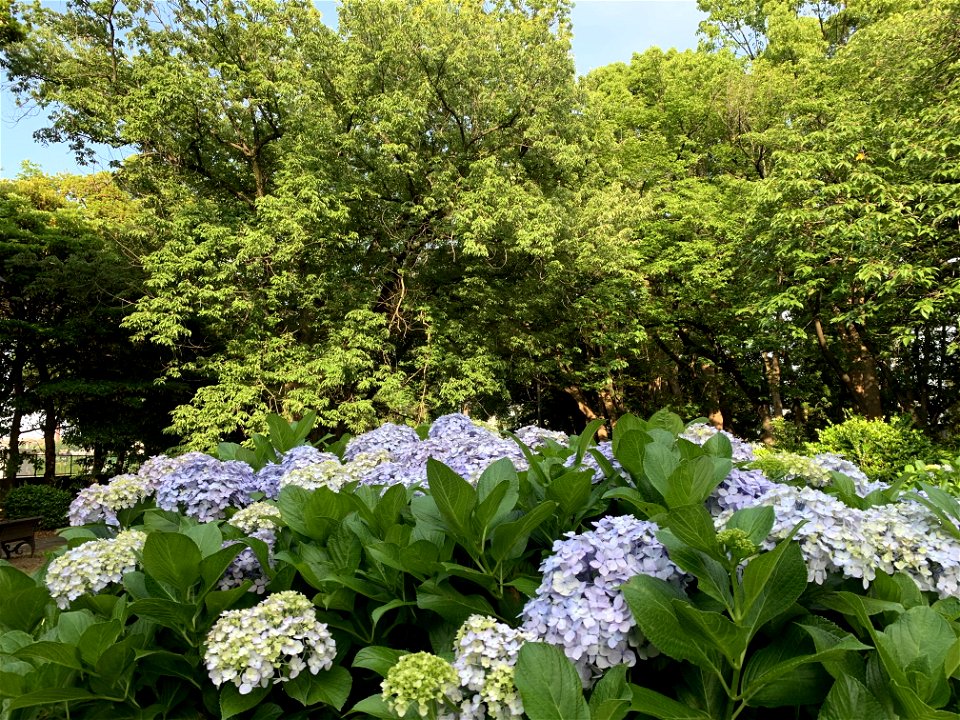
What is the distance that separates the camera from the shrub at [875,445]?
7102 millimetres

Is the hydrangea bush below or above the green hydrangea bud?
below

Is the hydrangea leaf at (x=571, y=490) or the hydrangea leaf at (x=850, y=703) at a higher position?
the hydrangea leaf at (x=571, y=490)

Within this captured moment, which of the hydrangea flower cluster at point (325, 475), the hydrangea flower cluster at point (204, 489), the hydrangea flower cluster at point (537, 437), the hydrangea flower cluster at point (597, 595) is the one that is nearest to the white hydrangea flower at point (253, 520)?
the hydrangea flower cluster at point (325, 475)

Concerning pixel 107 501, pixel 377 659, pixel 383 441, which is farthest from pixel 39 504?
pixel 377 659

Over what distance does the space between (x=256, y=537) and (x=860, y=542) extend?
1.38 metres

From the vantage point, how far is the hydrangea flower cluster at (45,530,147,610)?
1.50 meters

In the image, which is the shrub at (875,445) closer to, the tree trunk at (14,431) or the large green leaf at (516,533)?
the large green leaf at (516,533)

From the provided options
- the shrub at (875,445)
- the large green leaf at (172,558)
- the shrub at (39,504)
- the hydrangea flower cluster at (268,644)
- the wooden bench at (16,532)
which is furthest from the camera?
the shrub at (39,504)

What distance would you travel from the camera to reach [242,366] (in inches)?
469

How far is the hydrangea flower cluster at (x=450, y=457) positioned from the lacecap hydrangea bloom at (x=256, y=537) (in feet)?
1.10

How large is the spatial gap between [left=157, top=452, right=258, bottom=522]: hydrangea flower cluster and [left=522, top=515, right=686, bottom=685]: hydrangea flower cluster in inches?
45.8

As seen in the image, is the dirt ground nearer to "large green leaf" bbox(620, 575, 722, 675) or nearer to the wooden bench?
the wooden bench

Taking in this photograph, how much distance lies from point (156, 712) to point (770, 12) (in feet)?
57.0

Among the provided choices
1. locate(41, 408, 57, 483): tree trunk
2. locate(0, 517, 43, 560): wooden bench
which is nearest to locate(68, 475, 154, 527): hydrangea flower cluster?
locate(0, 517, 43, 560): wooden bench
